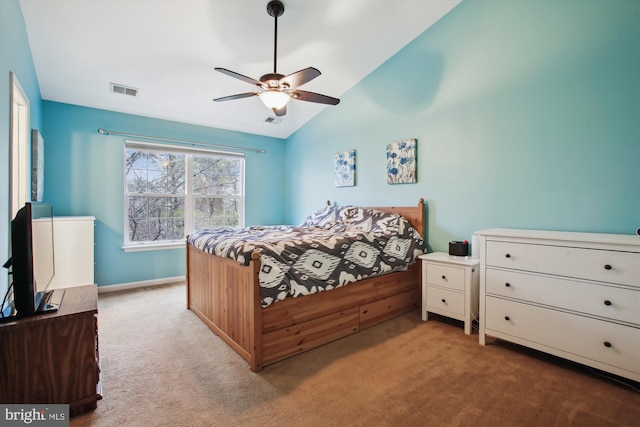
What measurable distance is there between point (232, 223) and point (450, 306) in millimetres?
3524

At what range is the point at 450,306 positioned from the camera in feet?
8.55

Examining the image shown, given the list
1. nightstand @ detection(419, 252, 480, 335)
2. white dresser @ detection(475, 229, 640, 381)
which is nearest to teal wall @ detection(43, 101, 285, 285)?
nightstand @ detection(419, 252, 480, 335)

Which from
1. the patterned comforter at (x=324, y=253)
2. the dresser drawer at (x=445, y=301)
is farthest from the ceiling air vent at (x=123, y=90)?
the dresser drawer at (x=445, y=301)

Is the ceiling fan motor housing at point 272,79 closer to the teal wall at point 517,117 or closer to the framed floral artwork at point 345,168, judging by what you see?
the teal wall at point 517,117

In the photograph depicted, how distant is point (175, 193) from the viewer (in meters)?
4.27

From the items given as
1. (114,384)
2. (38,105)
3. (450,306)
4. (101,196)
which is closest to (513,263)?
(450,306)

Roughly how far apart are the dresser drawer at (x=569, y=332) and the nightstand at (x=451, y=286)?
9.9 inches

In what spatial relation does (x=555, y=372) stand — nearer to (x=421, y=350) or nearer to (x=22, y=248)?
(x=421, y=350)

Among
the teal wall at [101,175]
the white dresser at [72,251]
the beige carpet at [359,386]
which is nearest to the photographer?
the beige carpet at [359,386]

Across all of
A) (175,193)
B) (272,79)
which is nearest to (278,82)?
(272,79)

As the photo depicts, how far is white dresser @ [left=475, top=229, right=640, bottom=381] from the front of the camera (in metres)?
1.71

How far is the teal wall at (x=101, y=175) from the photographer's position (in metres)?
3.46

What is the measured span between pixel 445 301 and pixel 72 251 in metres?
3.93

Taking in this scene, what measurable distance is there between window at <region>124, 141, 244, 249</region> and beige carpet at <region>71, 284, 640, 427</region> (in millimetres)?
1909
